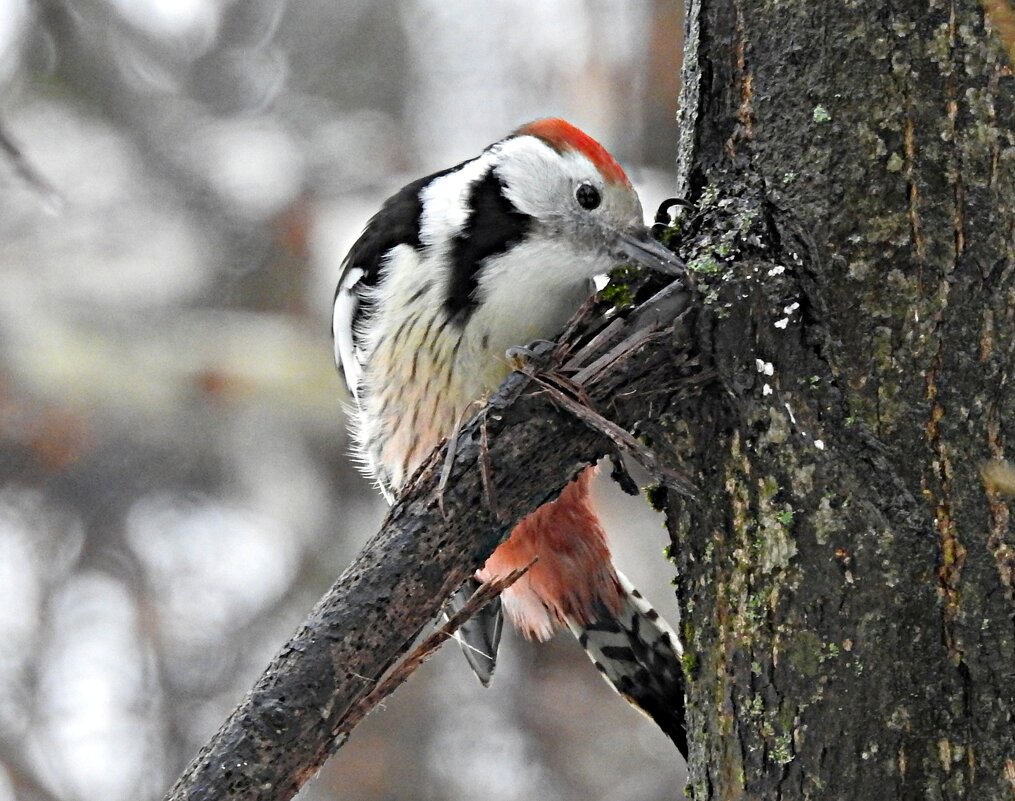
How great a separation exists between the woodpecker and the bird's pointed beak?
0.07ft

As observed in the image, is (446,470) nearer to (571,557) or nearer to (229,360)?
(571,557)

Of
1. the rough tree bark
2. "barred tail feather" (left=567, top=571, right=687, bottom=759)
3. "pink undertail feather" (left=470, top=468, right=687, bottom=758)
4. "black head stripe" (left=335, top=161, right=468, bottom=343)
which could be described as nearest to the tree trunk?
the rough tree bark

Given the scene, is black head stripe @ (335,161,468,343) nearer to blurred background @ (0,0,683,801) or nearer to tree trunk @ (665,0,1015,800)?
tree trunk @ (665,0,1015,800)

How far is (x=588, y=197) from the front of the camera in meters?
2.55

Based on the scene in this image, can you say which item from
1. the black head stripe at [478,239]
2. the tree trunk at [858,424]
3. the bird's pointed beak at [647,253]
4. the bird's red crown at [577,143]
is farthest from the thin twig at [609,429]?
the bird's red crown at [577,143]

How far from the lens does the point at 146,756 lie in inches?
208

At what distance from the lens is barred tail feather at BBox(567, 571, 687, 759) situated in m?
2.45

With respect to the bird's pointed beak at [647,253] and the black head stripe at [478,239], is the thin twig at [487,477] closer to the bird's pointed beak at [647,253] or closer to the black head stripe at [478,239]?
the bird's pointed beak at [647,253]

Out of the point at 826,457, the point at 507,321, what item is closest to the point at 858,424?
Answer: the point at 826,457

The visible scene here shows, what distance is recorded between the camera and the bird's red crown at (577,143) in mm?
2605

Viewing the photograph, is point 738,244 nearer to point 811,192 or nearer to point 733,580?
point 811,192

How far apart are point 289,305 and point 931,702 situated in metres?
5.62

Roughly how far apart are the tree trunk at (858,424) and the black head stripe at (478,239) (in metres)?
0.75

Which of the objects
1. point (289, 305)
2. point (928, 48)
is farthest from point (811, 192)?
point (289, 305)
